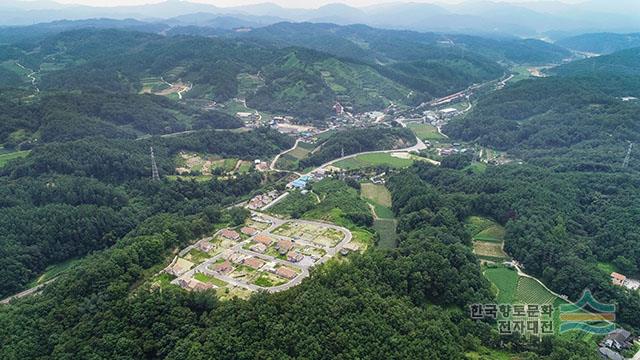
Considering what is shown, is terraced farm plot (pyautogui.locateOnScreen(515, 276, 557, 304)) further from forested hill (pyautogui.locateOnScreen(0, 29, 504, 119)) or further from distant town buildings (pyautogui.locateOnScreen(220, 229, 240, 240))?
forested hill (pyautogui.locateOnScreen(0, 29, 504, 119))

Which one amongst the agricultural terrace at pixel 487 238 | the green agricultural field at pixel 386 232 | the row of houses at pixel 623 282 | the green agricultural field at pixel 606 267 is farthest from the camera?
the green agricultural field at pixel 386 232

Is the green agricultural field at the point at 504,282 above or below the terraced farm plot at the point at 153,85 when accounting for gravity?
below

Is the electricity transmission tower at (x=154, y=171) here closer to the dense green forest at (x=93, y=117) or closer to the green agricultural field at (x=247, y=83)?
the dense green forest at (x=93, y=117)

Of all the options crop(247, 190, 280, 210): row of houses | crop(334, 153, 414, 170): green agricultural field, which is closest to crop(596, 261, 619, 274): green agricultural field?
crop(334, 153, 414, 170): green agricultural field

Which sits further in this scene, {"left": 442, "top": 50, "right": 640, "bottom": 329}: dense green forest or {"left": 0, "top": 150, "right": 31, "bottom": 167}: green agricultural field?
{"left": 0, "top": 150, "right": 31, "bottom": 167}: green agricultural field

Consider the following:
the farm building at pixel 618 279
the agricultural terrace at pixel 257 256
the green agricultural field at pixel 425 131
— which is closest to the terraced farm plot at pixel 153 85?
the green agricultural field at pixel 425 131

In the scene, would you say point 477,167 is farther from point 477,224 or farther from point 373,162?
point 477,224
